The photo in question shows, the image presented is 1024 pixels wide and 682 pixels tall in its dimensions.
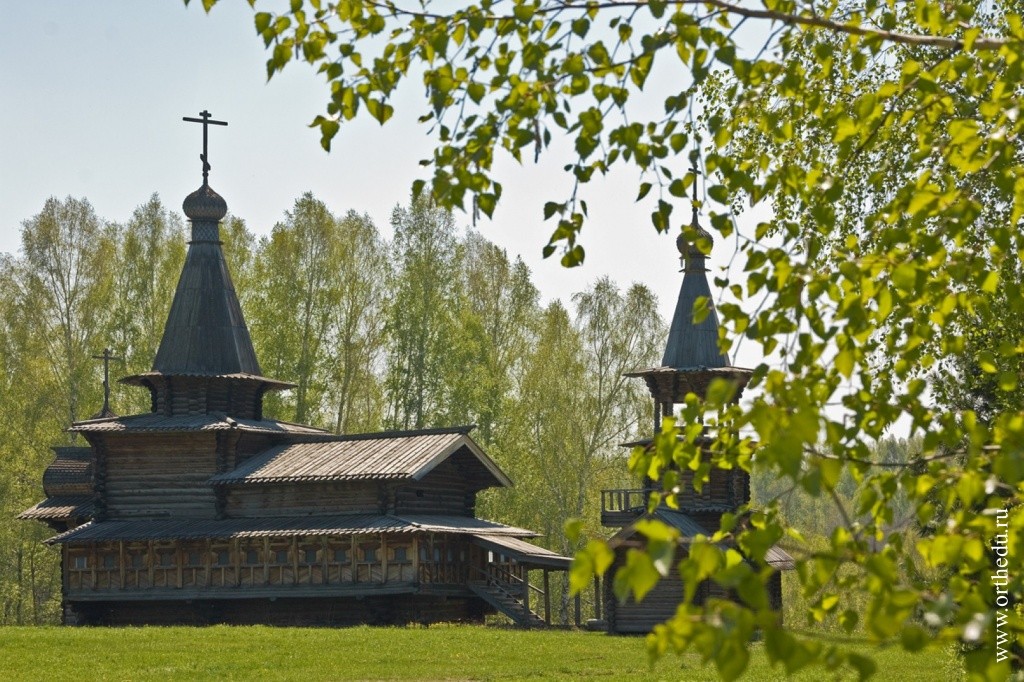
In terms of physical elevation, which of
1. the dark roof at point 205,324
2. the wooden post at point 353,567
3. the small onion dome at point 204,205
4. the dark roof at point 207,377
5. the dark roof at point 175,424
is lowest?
the wooden post at point 353,567

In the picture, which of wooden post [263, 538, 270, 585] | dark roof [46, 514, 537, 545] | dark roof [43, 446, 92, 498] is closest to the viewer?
dark roof [46, 514, 537, 545]

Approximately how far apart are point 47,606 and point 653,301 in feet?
86.8

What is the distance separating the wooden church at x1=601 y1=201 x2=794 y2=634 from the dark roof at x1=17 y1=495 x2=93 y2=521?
16169mm

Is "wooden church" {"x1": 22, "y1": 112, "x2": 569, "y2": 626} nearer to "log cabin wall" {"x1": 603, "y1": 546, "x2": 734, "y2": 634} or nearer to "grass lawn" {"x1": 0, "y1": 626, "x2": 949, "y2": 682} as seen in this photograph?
"log cabin wall" {"x1": 603, "y1": 546, "x2": 734, "y2": 634}

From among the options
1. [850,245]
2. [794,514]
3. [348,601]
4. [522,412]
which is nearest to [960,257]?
[850,245]

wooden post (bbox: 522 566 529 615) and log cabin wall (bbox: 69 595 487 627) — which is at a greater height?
wooden post (bbox: 522 566 529 615)

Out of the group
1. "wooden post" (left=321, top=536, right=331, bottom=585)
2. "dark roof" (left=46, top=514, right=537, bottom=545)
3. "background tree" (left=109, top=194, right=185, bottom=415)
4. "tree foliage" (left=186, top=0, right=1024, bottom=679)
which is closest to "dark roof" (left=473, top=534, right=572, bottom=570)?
"dark roof" (left=46, top=514, right=537, bottom=545)

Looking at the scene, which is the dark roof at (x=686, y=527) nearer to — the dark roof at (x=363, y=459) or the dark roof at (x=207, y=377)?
the dark roof at (x=363, y=459)

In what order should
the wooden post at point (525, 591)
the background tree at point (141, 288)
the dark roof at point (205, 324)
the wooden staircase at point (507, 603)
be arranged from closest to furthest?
the wooden staircase at point (507, 603), the wooden post at point (525, 591), the dark roof at point (205, 324), the background tree at point (141, 288)

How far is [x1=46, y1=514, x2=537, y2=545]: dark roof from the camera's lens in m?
31.4

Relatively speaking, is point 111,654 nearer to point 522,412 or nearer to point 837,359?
point 837,359

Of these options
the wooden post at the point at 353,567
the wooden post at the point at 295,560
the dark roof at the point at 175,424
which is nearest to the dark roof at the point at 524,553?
the wooden post at the point at 353,567

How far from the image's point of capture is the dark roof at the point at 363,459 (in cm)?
3200

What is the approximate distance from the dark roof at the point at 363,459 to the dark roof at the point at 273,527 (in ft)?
3.38
